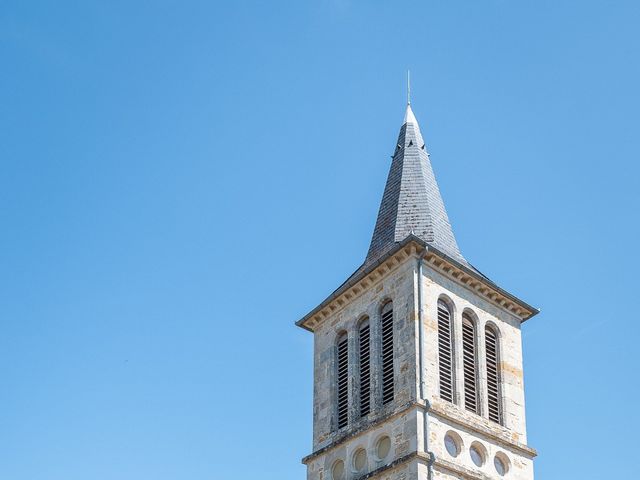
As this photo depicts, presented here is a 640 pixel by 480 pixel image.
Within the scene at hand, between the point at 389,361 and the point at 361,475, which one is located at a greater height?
the point at 389,361

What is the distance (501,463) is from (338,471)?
15.1 feet

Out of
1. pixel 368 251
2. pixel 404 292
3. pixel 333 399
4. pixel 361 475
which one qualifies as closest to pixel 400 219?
pixel 368 251

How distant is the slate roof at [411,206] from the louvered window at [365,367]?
227 cm

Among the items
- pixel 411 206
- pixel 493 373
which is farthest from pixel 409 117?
pixel 493 373

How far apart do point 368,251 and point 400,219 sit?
1482mm

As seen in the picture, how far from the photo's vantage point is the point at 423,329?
32062mm

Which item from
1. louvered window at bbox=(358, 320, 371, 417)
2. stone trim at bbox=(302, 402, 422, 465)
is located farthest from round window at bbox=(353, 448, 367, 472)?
louvered window at bbox=(358, 320, 371, 417)

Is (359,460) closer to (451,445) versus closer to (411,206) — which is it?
(451,445)

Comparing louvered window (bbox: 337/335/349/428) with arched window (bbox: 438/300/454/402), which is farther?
louvered window (bbox: 337/335/349/428)

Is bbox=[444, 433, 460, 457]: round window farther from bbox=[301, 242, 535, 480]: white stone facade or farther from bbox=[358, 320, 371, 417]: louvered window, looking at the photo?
bbox=[358, 320, 371, 417]: louvered window

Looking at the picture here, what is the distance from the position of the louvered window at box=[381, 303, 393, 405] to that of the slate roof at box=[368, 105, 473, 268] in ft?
6.71

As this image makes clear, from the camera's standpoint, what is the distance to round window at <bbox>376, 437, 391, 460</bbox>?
30.8 metres

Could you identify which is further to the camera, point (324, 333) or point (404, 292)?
point (324, 333)

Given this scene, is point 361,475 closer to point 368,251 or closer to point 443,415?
point 443,415
